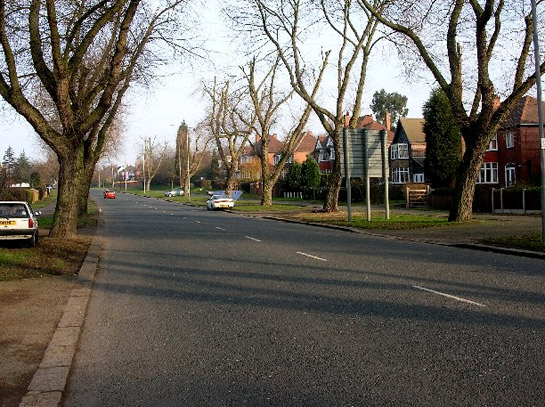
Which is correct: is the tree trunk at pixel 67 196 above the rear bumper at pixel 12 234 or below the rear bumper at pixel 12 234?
above

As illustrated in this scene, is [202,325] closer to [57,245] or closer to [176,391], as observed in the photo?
[176,391]

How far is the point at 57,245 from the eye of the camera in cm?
1697

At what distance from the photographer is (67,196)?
18.4m

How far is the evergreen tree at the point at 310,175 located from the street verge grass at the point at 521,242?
49335 mm

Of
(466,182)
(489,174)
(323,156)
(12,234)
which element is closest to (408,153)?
(489,174)

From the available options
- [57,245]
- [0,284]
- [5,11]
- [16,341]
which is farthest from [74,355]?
[5,11]

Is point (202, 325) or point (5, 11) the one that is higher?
point (5, 11)

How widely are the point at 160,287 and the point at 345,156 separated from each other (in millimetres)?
18684

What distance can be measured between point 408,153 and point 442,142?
58.2 ft

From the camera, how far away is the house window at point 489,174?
53.3m

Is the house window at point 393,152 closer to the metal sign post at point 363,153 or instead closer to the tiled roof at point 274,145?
the metal sign post at point 363,153

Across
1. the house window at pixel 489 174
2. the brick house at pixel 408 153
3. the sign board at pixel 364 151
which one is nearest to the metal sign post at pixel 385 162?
the sign board at pixel 364 151

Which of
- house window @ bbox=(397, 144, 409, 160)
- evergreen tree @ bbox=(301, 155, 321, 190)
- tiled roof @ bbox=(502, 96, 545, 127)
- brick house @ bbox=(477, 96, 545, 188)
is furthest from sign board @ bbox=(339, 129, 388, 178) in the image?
house window @ bbox=(397, 144, 409, 160)

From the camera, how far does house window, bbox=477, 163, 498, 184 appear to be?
175 feet
